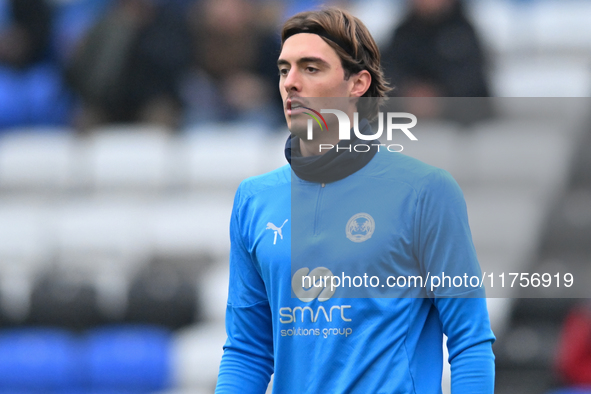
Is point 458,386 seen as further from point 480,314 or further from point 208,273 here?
point 208,273

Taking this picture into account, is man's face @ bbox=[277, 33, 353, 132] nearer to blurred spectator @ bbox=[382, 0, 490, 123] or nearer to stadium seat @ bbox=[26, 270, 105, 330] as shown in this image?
blurred spectator @ bbox=[382, 0, 490, 123]

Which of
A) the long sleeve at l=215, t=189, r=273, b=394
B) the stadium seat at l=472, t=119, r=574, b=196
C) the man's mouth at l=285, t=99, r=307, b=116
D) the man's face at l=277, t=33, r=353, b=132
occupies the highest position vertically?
the stadium seat at l=472, t=119, r=574, b=196

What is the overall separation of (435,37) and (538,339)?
2.38m

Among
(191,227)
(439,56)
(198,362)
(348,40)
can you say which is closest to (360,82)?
(348,40)

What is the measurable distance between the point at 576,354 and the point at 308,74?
299 centimetres

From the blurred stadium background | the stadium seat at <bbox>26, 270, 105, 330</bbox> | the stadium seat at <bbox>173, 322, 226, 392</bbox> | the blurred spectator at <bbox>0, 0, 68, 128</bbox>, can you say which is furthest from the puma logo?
the blurred spectator at <bbox>0, 0, 68, 128</bbox>

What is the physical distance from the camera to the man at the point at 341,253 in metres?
2.08

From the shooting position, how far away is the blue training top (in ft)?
6.81

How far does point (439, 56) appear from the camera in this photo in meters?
6.04

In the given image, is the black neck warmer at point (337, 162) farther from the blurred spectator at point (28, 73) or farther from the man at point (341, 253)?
the blurred spectator at point (28, 73)

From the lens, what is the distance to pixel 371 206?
220cm

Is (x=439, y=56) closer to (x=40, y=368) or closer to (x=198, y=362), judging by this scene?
(x=198, y=362)

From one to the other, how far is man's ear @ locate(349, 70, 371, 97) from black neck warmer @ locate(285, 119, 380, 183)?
0.09 meters

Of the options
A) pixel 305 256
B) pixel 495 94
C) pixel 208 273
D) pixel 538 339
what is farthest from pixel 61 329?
pixel 305 256
